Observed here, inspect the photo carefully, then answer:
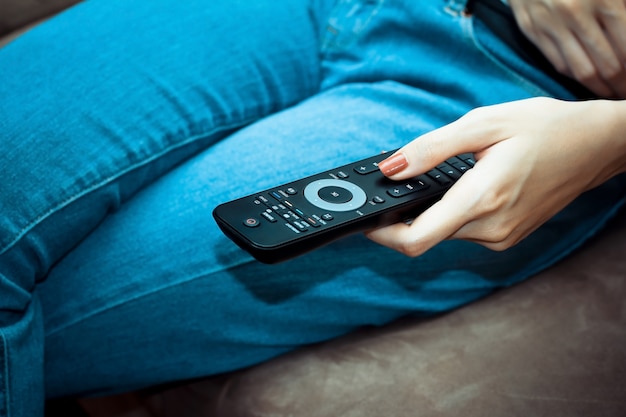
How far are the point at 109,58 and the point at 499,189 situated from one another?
31cm

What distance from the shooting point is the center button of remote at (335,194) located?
1.44ft

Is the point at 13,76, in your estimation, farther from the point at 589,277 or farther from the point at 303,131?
the point at 589,277

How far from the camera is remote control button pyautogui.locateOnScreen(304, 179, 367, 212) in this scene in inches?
17.1

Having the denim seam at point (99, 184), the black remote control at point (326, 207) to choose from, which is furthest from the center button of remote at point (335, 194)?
the denim seam at point (99, 184)

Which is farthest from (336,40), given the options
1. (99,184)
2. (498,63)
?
(99,184)

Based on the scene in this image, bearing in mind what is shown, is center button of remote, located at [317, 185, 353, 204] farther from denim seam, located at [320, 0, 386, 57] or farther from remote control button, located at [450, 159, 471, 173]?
denim seam, located at [320, 0, 386, 57]

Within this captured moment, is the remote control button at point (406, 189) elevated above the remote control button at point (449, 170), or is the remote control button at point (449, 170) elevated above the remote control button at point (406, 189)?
the remote control button at point (449, 170)

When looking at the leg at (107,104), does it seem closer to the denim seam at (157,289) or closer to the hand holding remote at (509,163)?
the denim seam at (157,289)

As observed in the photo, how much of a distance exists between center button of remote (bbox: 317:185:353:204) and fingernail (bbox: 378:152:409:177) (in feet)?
0.09

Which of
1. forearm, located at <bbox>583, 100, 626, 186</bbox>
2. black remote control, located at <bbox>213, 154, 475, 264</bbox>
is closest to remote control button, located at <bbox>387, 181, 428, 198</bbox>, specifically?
black remote control, located at <bbox>213, 154, 475, 264</bbox>

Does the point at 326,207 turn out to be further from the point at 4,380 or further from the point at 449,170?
the point at 4,380

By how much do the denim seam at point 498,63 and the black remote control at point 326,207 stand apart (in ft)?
0.35

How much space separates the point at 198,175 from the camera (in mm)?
534

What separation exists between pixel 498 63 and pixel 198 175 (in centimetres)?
24
